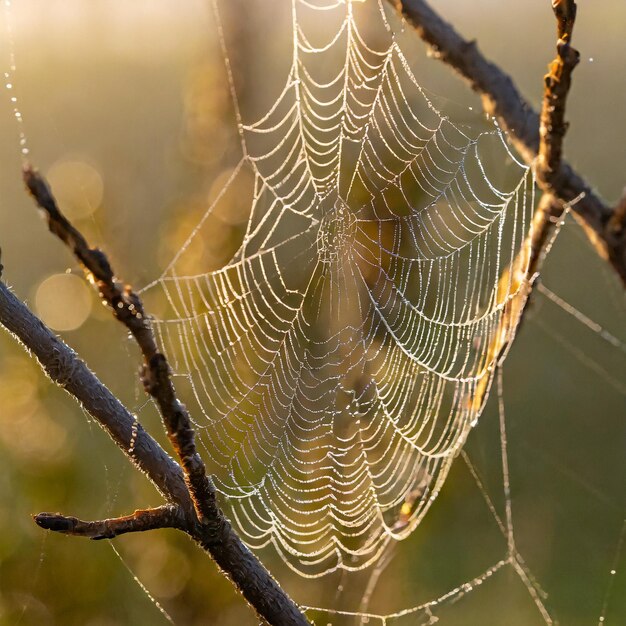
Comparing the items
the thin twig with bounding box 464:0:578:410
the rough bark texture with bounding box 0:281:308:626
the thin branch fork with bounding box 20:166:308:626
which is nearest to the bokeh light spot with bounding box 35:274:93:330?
the rough bark texture with bounding box 0:281:308:626

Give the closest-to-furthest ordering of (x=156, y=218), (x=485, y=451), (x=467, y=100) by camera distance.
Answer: (x=467, y=100)
(x=156, y=218)
(x=485, y=451)

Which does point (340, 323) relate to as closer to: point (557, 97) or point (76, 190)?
point (76, 190)

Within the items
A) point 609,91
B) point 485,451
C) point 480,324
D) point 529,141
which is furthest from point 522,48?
point 529,141

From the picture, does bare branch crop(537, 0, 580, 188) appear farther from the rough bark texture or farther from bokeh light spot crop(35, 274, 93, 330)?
bokeh light spot crop(35, 274, 93, 330)

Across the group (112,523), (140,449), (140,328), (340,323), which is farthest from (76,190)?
(140,328)

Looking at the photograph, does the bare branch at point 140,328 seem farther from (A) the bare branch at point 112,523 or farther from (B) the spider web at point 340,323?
(B) the spider web at point 340,323

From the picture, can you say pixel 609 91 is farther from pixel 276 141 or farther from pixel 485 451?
pixel 276 141
